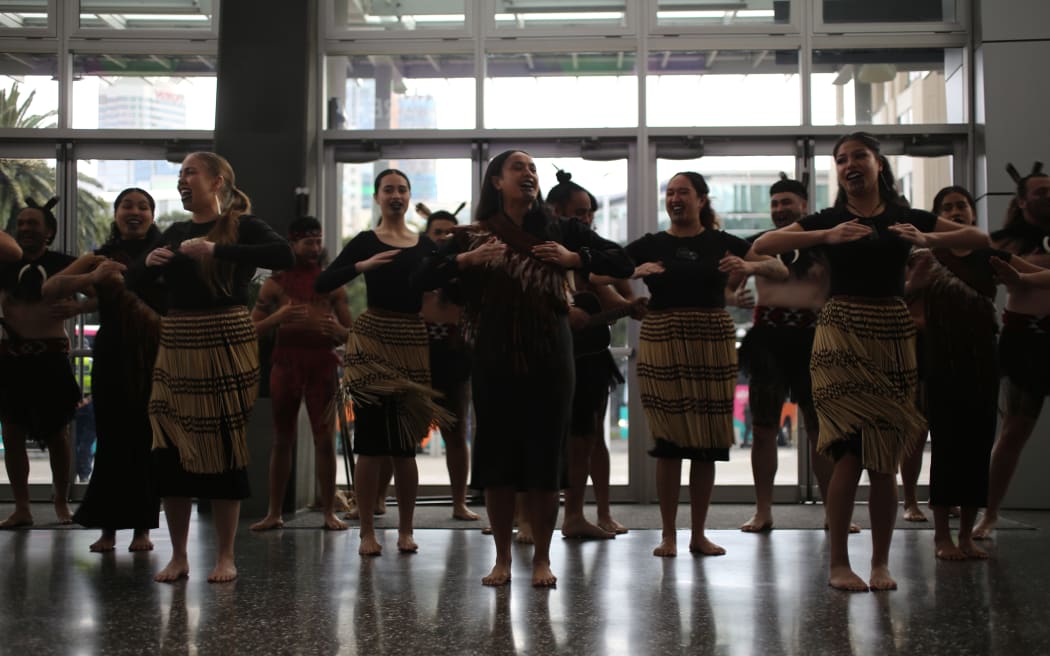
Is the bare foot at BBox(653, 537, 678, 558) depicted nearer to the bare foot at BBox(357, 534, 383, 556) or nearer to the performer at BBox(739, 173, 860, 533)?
the performer at BBox(739, 173, 860, 533)

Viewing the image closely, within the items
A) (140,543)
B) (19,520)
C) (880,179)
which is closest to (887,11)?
(880,179)

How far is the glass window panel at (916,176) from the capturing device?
7.82 meters

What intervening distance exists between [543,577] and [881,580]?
3.71 ft

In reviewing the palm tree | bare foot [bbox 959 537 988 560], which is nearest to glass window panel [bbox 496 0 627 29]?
the palm tree

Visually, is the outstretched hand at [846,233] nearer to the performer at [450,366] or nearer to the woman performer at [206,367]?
the woman performer at [206,367]

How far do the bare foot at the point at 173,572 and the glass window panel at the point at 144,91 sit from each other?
4.29 m

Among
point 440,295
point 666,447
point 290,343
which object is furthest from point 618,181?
point 666,447

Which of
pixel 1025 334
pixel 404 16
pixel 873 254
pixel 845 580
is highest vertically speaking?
pixel 404 16

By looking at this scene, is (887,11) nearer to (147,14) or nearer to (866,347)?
(866,347)

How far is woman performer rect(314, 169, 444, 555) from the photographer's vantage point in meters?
5.05

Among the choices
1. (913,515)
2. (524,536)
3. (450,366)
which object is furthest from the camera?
(450,366)

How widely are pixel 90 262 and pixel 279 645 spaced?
242cm

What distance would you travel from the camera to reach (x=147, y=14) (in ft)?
26.4

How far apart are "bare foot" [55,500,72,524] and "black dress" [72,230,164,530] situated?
1.34 m
